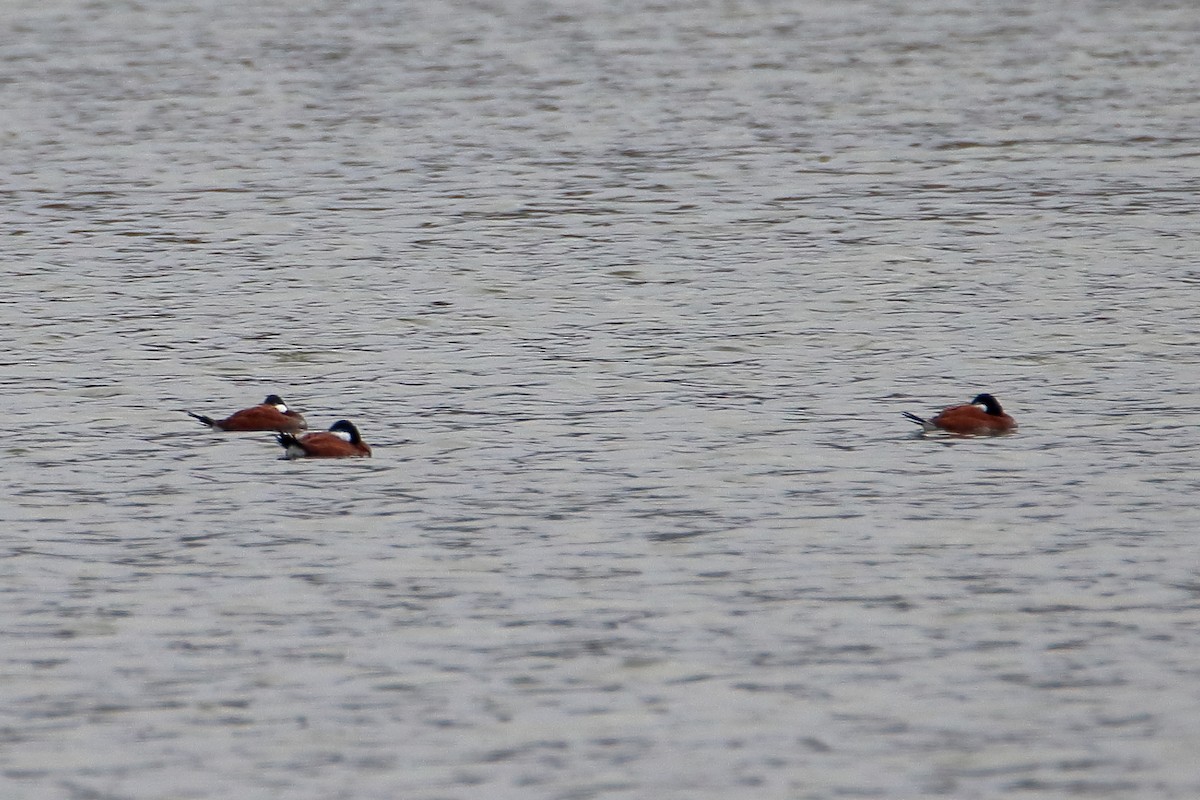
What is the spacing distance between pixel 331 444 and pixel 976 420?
597 centimetres

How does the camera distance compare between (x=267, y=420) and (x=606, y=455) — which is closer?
(x=606, y=455)

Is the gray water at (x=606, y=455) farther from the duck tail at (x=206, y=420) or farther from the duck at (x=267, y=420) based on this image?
the duck tail at (x=206, y=420)

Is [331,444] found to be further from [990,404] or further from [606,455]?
[990,404]

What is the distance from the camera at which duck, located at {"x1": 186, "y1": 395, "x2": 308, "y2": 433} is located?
20469mm

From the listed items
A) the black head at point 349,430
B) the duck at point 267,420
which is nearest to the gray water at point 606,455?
the duck at point 267,420

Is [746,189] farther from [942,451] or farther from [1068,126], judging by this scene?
[942,451]

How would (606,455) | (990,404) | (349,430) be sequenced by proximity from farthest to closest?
1. (990,404)
2. (606,455)
3. (349,430)

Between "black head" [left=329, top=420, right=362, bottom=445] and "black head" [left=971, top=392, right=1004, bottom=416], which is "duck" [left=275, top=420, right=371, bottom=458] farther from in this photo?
"black head" [left=971, top=392, right=1004, bottom=416]

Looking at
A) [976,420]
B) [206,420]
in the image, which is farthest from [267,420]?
[976,420]

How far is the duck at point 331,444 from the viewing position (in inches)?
762

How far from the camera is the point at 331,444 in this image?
63.4 feet

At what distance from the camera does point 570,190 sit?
3669 cm

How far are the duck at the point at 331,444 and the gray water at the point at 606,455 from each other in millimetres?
195

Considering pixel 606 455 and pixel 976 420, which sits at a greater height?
pixel 976 420
